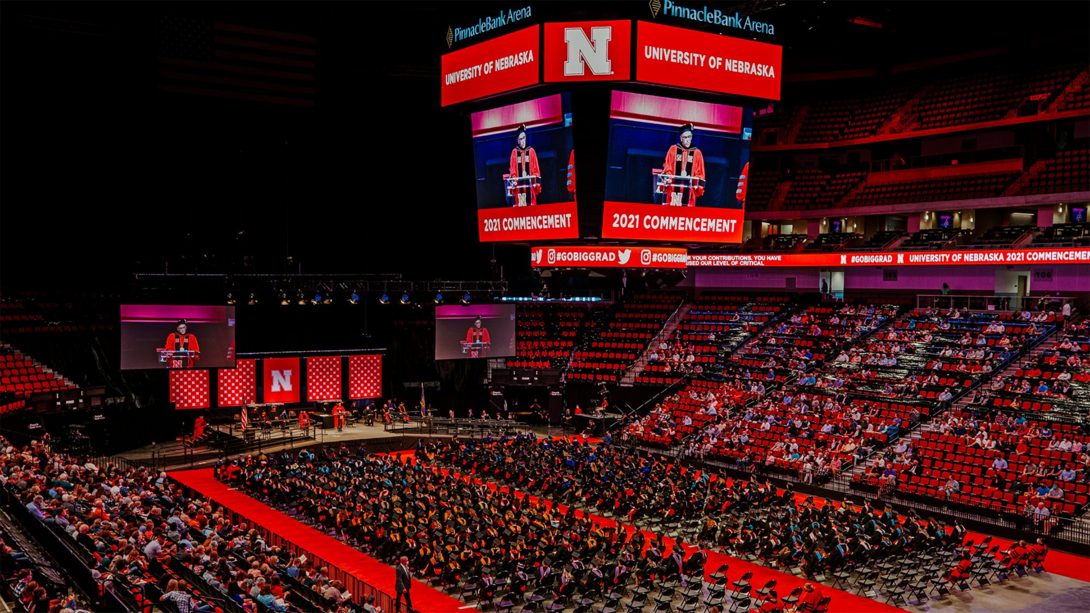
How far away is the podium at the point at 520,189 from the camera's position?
1021 inches

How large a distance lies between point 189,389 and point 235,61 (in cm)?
1423

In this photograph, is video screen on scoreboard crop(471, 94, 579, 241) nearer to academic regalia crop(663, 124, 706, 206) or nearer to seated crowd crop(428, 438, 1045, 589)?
academic regalia crop(663, 124, 706, 206)

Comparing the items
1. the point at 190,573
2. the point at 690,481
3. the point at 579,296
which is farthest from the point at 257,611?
the point at 579,296

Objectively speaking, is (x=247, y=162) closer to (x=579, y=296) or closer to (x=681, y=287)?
(x=579, y=296)

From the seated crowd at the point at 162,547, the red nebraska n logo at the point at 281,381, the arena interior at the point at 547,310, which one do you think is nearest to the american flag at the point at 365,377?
the arena interior at the point at 547,310

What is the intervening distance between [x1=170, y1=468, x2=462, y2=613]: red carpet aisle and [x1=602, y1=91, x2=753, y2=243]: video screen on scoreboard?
10.7 meters

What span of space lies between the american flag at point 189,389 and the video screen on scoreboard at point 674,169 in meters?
21.8

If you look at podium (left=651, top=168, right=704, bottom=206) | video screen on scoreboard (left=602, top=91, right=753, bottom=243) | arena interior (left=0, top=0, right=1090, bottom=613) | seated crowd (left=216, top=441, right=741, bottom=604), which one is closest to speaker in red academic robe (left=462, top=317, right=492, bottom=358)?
arena interior (left=0, top=0, right=1090, bottom=613)

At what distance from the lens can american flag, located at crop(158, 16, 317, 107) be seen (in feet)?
102

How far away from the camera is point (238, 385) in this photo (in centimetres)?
3947

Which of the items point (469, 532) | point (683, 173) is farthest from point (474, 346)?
point (469, 532)

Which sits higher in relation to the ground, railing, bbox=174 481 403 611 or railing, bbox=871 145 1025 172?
railing, bbox=871 145 1025 172

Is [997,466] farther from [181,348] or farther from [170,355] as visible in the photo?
[170,355]

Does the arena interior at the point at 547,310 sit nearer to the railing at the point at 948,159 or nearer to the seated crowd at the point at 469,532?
the seated crowd at the point at 469,532
